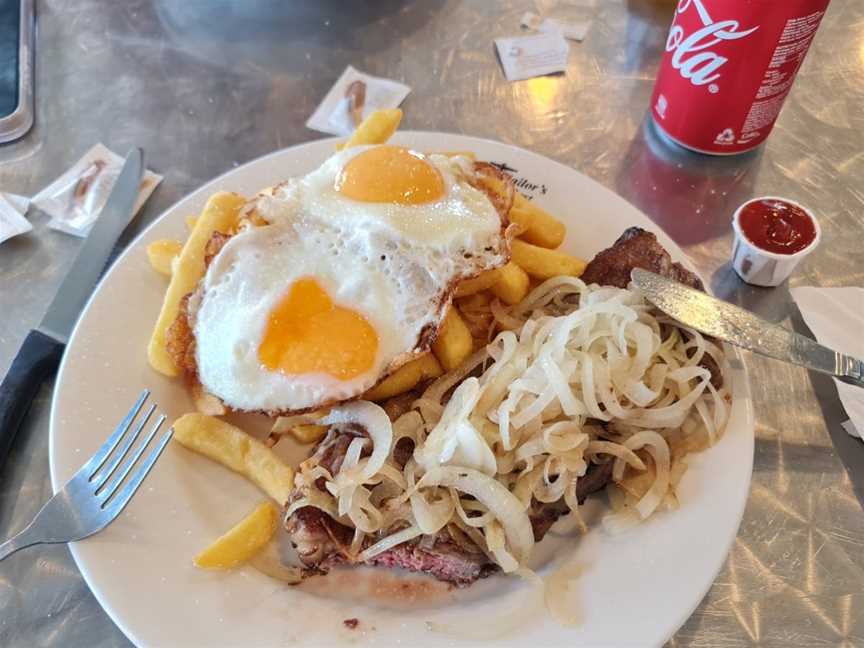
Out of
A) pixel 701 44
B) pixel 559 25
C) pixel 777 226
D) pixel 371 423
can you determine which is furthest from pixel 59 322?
pixel 559 25

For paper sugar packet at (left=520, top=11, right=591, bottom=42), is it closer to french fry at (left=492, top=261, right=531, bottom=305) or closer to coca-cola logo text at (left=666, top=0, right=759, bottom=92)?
coca-cola logo text at (left=666, top=0, right=759, bottom=92)

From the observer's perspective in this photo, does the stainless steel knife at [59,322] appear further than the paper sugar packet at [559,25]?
No

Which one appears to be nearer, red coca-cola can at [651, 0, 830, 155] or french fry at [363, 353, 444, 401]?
french fry at [363, 353, 444, 401]

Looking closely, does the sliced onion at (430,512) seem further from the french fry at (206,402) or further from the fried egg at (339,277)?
the french fry at (206,402)

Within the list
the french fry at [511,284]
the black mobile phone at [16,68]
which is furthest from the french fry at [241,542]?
the black mobile phone at [16,68]

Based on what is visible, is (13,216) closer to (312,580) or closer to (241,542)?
(241,542)

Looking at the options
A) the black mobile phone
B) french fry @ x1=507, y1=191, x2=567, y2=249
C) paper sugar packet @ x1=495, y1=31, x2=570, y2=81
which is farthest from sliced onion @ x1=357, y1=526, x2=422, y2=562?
the black mobile phone
